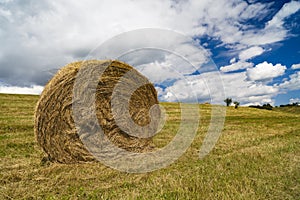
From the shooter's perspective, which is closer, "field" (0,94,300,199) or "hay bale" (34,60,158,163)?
"field" (0,94,300,199)

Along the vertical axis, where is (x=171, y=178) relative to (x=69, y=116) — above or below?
below

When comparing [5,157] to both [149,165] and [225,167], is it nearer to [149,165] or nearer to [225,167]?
[149,165]

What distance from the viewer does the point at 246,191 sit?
4.12m

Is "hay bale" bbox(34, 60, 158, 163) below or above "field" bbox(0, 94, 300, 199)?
above

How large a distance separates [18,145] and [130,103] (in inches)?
140

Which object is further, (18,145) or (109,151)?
(18,145)

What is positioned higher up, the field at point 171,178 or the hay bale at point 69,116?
the hay bale at point 69,116

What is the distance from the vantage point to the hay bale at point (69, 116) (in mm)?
Answer: 6531

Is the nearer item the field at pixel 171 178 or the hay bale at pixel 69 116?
the field at pixel 171 178

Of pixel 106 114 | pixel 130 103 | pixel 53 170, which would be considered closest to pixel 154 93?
pixel 130 103

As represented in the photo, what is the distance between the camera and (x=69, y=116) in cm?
666

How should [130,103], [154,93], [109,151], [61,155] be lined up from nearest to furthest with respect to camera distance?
[61,155], [109,151], [130,103], [154,93]

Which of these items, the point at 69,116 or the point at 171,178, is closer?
the point at 171,178

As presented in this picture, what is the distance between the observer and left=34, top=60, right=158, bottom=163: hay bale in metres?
6.53
